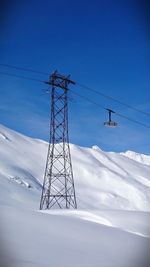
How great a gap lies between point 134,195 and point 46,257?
32230mm

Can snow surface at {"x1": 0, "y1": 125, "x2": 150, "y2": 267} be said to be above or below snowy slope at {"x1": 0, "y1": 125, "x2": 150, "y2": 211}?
below

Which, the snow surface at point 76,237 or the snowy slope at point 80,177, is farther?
the snowy slope at point 80,177

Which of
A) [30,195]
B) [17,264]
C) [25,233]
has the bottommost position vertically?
[17,264]

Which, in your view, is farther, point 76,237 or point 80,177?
point 80,177

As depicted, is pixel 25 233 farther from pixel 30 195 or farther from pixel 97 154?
pixel 97 154

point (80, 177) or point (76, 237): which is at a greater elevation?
point (80, 177)

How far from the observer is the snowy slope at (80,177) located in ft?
94.1

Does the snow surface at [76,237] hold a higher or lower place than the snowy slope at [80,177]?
lower

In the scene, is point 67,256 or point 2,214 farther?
point 2,214

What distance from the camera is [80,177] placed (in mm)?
37156

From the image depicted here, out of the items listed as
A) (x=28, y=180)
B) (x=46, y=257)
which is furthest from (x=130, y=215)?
(x=28, y=180)

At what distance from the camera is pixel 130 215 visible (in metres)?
8.75

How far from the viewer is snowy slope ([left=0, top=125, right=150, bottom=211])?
2868 centimetres

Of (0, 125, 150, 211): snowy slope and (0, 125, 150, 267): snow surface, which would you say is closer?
(0, 125, 150, 267): snow surface
